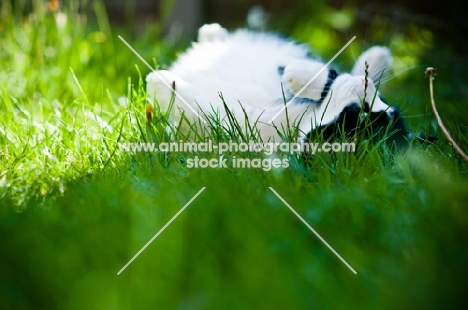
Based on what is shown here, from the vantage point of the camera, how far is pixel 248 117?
1417mm

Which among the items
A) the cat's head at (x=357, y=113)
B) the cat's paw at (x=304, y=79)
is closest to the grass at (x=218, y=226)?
the cat's head at (x=357, y=113)

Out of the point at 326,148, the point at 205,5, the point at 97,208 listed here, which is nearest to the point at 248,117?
the point at 326,148

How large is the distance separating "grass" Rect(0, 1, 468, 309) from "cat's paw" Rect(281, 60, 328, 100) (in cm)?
18

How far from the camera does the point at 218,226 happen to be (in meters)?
0.99

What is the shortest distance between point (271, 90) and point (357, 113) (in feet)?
0.76

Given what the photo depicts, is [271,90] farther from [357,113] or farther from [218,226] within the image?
[218,226]

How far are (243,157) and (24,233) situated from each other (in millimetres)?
481

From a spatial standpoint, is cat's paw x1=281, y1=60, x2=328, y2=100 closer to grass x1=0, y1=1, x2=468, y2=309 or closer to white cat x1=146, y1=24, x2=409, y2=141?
white cat x1=146, y1=24, x2=409, y2=141

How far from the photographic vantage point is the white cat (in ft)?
4.40

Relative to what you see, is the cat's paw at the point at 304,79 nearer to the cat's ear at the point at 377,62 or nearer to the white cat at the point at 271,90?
the white cat at the point at 271,90

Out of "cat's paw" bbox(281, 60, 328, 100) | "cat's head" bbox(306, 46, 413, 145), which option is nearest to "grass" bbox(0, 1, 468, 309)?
"cat's head" bbox(306, 46, 413, 145)

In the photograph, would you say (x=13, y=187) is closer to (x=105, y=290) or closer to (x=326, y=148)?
(x=105, y=290)

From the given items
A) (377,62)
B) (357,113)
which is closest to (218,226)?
(357,113)

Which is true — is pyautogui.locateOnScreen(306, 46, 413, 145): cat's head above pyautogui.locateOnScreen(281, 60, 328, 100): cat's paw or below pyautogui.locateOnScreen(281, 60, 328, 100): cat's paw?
below
